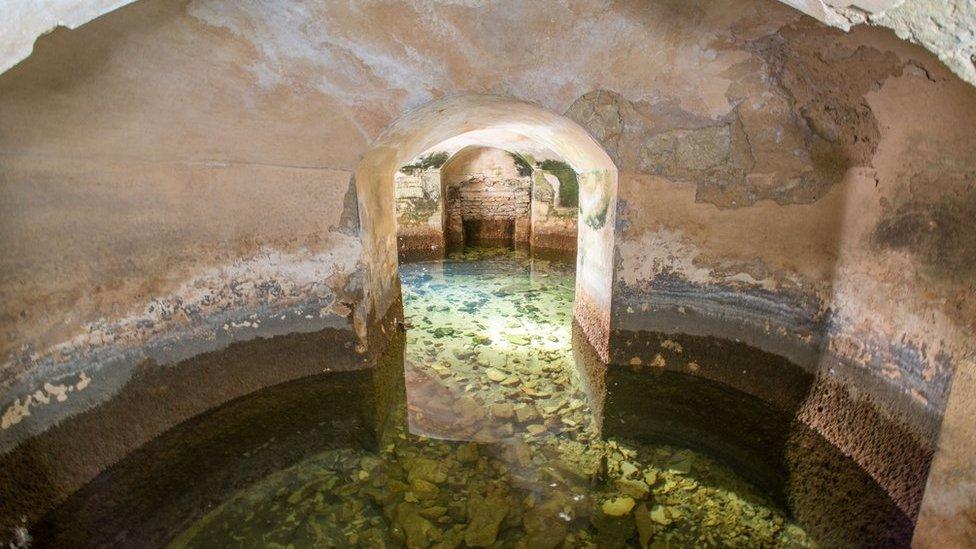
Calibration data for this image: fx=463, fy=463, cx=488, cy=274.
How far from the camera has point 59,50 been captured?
84.0 inches

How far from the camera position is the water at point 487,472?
88.2 inches

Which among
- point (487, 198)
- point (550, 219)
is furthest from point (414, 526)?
point (487, 198)

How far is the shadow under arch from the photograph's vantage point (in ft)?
11.1

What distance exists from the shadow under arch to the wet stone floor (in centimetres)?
80

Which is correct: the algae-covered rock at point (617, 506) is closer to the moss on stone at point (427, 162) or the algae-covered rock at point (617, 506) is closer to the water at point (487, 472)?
the water at point (487, 472)

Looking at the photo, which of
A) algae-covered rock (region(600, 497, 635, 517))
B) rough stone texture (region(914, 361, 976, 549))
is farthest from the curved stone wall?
algae-covered rock (region(600, 497, 635, 517))

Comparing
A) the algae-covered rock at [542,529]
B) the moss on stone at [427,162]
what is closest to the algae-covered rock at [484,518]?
the algae-covered rock at [542,529]

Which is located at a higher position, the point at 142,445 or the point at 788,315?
the point at 788,315

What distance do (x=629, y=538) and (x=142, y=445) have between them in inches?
111

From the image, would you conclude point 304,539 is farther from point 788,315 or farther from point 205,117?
point 788,315

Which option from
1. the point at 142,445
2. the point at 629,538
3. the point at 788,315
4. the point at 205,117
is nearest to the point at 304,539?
the point at 142,445

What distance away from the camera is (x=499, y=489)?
2527mm

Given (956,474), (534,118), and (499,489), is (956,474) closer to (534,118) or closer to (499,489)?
(499,489)

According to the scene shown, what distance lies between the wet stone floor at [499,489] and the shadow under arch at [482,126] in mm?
795
